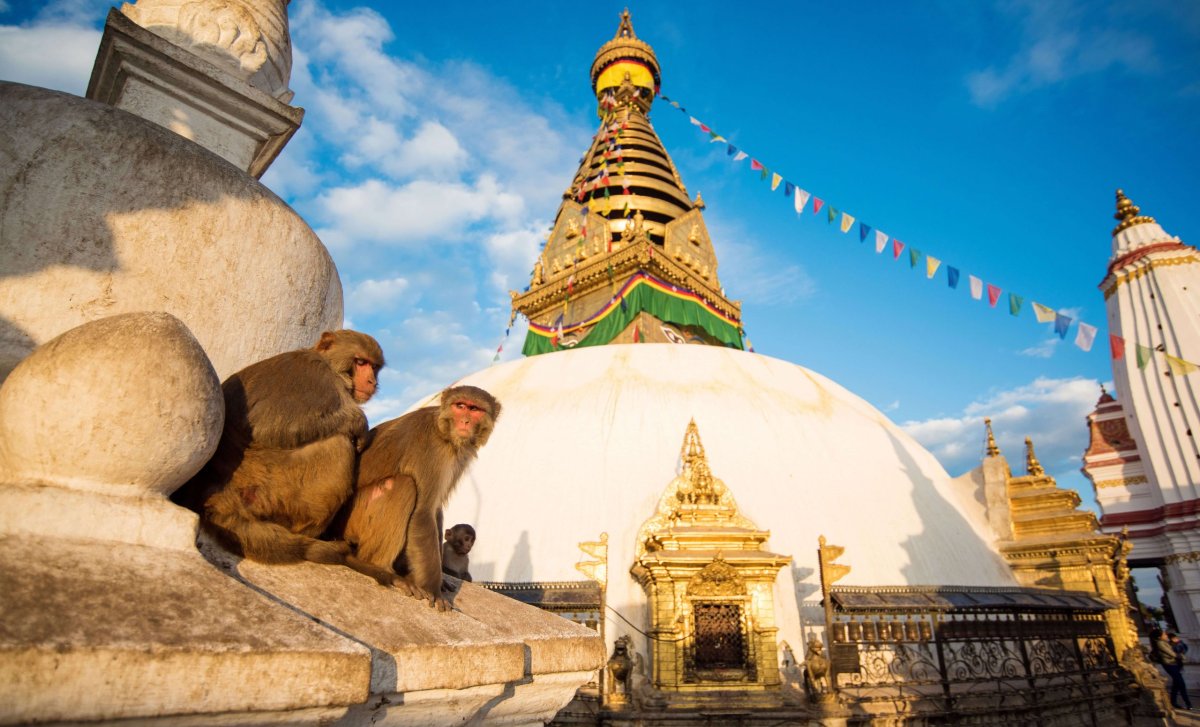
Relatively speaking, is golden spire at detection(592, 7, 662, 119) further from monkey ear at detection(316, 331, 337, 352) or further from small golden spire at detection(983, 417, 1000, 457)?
monkey ear at detection(316, 331, 337, 352)

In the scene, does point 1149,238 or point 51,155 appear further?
point 1149,238

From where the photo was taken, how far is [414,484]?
200 cm

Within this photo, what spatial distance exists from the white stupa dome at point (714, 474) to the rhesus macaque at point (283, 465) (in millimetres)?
7226

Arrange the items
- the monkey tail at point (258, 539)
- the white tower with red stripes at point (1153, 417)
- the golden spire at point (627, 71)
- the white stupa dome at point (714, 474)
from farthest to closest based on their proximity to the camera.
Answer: the golden spire at point (627, 71) → the white tower with red stripes at point (1153, 417) → the white stupa dome at point (714, 474) → the monkey tail at point (258, 539)

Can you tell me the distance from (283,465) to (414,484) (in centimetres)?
44

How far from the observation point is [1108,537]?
34.3 ft

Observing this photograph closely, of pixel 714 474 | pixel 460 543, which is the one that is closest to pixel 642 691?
pixel 460 543

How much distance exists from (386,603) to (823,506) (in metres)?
9.27

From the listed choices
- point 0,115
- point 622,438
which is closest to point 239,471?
point 0,115

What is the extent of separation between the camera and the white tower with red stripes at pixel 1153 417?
55.9ft

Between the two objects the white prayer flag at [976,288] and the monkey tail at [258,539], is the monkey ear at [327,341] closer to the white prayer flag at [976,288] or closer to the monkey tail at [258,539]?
the monkey tail at [258,539]

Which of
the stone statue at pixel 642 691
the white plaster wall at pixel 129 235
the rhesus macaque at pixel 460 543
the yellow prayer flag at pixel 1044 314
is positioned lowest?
the stone statue at pixel 642 691

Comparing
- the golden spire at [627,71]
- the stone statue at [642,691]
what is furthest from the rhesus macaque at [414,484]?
the golden spire at [627,71]

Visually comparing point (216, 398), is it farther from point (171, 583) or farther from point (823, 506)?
point (823, 506)
